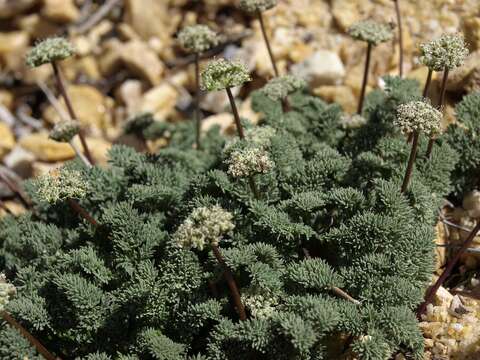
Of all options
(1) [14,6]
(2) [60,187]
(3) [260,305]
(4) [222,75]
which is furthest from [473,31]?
(1) [14,6]

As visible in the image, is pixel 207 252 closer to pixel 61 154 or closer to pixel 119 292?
pixel 119 292

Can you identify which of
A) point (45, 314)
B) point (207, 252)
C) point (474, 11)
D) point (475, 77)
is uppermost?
point (474, 11)

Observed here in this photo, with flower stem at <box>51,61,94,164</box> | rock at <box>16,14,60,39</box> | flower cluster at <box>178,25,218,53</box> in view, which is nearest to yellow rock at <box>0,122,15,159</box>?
rock at <box>16,14,60,39</box>

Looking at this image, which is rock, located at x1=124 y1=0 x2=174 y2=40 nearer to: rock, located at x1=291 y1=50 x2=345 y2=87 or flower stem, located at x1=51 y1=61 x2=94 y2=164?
rock, located at x1=291 y1=50 x2=345 y2=87

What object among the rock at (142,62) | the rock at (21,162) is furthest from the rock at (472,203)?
the rock at (21,162)

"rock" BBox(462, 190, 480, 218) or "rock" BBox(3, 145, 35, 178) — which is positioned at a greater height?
"rock" BBox(462, 190, 480, 218)

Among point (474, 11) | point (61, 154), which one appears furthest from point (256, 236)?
point (474, 11)

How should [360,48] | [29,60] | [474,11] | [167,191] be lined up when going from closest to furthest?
[167,191]
[29,60]
[474,11]
[360,48]
